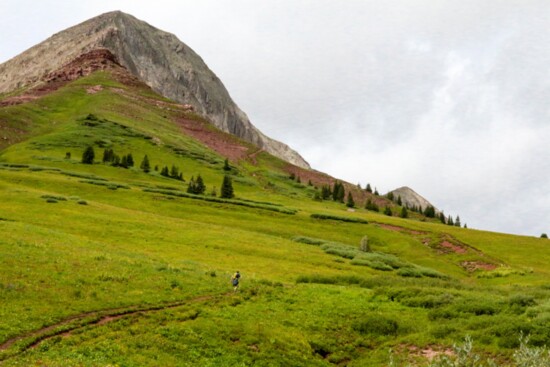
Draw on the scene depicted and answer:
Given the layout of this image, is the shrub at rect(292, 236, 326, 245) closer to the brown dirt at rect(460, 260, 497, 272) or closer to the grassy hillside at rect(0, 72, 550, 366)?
the grassy hillside at rect(0, 72, 550, 366)

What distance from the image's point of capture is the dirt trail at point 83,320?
828 inches

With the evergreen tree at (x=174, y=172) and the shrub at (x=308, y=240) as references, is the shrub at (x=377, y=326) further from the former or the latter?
the evergreen tree at (x=174, y=172)

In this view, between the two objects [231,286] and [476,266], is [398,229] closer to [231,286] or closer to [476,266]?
[476,266]

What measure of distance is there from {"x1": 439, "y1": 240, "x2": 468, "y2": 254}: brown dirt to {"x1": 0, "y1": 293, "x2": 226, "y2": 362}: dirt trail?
55.6 meters

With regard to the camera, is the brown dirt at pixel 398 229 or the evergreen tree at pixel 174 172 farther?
the evergreen tree at pixel 174 172

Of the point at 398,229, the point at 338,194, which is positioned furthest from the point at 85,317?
the point at 338,194

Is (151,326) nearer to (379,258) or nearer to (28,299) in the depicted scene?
(28,299)

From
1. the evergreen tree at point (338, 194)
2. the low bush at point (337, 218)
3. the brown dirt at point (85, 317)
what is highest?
the evergreen tree at point (338, 194)

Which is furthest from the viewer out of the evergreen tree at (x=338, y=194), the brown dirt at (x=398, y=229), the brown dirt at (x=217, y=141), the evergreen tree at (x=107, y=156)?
the brown dirt at (x=217, y=141)

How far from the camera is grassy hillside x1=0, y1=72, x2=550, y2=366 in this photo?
23453 mm

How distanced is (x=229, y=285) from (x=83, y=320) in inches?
494

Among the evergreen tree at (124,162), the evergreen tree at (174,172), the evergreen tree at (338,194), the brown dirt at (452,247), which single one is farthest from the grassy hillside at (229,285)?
the evergreen tree at (338,194)

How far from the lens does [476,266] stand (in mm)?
65750

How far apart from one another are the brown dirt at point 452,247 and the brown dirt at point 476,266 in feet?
19.2
